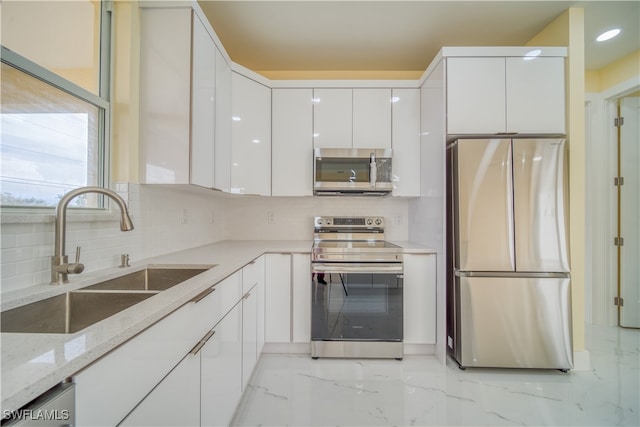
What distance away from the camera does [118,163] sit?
1.54 metres

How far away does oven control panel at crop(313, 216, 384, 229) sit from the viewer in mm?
2799

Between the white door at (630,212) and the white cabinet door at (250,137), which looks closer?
the white cabinet door at (250,137)

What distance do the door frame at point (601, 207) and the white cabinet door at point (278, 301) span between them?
3.10m

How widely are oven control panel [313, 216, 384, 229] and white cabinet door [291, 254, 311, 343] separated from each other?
2.04 feet

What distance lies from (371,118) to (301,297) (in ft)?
5.63

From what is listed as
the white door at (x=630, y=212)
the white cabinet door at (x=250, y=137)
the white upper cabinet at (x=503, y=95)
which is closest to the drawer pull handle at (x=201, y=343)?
the white cabinet door at (x=250, y=137)

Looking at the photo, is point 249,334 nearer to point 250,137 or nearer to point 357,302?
point 357,302

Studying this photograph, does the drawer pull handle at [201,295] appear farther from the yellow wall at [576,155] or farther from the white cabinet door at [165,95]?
the yellow wall at [576,155]

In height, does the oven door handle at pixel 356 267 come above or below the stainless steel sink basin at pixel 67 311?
below

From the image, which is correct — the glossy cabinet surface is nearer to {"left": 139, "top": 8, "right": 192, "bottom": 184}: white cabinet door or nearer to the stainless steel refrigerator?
{"left": 139, "top": 8, "right": 192, "bottom": 184}: white cabinet door

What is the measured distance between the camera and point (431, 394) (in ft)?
5.80

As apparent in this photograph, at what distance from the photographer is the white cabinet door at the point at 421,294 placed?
2.24 meters

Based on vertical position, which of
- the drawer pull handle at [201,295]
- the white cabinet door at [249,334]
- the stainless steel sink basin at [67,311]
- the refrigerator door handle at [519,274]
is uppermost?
the drawer pull handle at [201,295]

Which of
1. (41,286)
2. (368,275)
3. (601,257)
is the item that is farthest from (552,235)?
(41,286)
